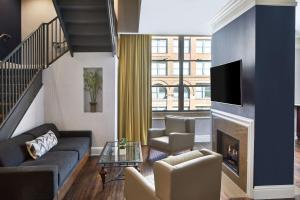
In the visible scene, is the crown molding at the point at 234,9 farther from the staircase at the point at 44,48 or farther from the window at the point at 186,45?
the window at the point at 186,45

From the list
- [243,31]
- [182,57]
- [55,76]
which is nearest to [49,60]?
[55,76]

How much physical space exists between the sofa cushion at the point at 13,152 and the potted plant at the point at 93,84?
74.7 inches

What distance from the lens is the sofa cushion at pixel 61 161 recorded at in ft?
10.7

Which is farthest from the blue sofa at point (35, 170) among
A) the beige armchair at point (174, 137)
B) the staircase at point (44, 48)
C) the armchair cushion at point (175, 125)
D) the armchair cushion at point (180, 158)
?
the armchair cushion at point (175, 125)

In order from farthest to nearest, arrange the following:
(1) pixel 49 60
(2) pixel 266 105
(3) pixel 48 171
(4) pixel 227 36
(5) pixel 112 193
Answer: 1. (1) pixel 49 60
2. (4) pixel 227 36
3. (5) pixel 112 193
4. (2) pixel 266 105
5. (3) pixel 48 171

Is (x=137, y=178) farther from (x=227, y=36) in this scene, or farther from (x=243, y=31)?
(x=227, y=36)

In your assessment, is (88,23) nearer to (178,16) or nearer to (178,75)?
(178,16)

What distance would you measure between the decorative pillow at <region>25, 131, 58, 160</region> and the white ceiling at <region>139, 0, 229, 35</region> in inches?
101

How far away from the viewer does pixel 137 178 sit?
248 cm

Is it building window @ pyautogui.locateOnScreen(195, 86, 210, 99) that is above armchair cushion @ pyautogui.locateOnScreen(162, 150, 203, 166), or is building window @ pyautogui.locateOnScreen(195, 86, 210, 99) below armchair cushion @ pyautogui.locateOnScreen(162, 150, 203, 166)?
above

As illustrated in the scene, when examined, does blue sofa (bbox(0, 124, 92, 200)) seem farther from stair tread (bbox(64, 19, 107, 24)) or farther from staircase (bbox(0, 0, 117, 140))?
stair tread (bbox(64, 19, 107, 24))

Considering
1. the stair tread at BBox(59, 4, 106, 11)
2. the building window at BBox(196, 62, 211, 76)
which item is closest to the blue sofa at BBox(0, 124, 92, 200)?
the stair tread at BBox(59, 4, 106, 11)

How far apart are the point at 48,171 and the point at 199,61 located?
5.00 meters

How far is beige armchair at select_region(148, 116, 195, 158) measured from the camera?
5.02 meters
